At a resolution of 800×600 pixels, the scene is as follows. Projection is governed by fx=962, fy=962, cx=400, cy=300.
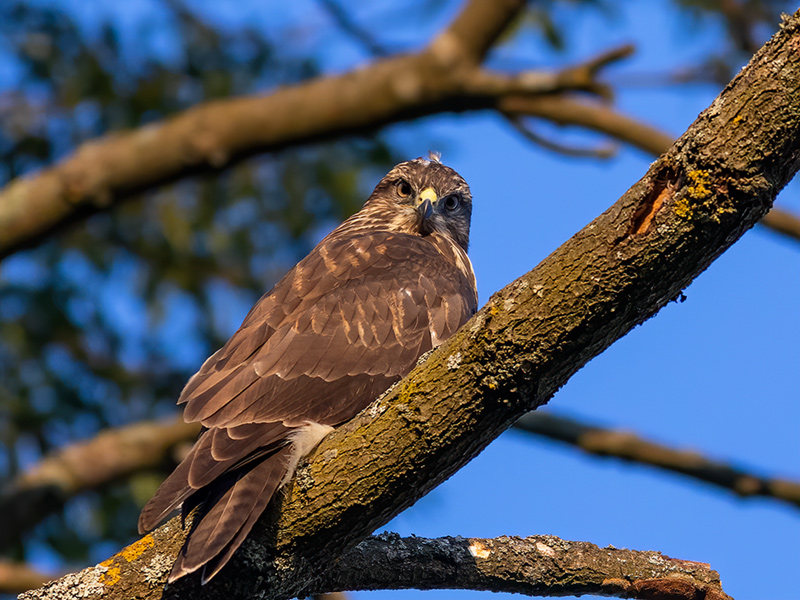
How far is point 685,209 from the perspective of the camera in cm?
267

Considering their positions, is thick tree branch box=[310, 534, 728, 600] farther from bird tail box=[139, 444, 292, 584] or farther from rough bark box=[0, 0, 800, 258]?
rough bark box=[0, 0, 800, 258]

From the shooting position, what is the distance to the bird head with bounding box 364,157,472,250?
593cm

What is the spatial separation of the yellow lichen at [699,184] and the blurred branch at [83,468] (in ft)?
17.0

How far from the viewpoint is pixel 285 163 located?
884 centimetres

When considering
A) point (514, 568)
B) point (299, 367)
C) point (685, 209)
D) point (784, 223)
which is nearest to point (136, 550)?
point (299, 367)

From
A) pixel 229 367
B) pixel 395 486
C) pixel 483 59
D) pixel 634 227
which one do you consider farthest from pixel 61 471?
pixel 634 227

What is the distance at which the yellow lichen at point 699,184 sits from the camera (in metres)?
2.66

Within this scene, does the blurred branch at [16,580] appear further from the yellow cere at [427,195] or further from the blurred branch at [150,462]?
the yellow cere at [427,195]

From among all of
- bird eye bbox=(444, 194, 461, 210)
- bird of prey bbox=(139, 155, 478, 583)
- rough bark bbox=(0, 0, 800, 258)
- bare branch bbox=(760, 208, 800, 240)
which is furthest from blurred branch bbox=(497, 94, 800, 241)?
bird of prey bbox=(139, 155, 478, 583)

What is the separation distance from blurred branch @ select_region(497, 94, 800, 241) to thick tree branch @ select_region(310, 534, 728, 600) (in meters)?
3.85

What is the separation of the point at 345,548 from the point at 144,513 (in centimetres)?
67

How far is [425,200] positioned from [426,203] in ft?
0.10

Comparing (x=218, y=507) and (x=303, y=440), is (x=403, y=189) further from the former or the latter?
(x=218, y=507)

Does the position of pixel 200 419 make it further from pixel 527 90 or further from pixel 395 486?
pixel 527 90
